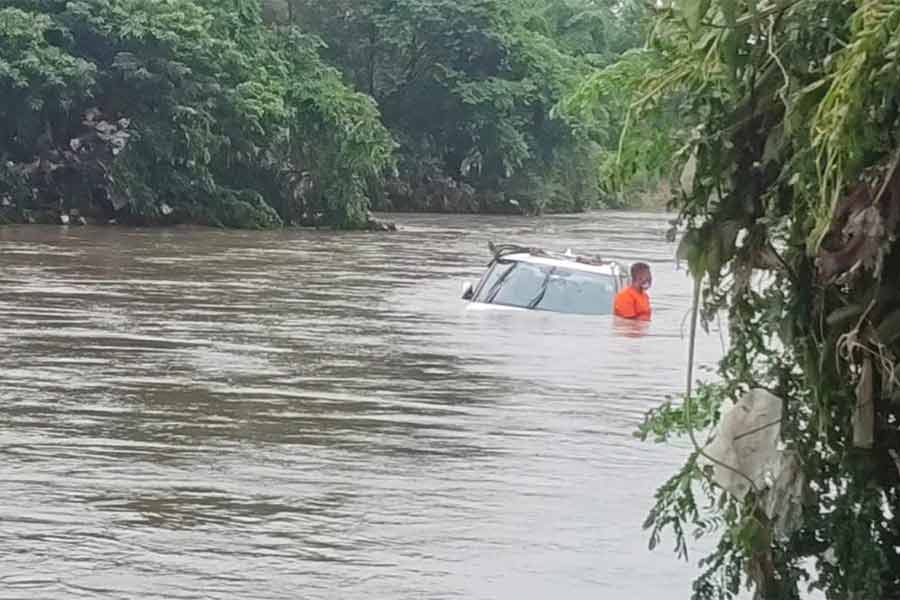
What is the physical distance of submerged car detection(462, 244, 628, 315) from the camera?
77.4 feet

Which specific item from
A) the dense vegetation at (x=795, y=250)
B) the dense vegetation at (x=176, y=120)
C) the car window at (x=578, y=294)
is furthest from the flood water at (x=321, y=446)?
the dense vegetation at (x=176, y=120)

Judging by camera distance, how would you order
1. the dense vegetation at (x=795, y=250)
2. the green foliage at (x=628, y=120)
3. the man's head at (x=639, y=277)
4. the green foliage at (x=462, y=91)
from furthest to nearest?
the green foliage at (x=462, y=91) < the man's head at (x=639, y=277) < the green foliage at (x=628, y=120) < the dense vegetation at (x=795, y=250)

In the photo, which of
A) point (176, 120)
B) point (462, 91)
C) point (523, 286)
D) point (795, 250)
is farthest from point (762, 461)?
point (462, 91)

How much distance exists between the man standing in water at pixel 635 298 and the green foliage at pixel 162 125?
23849 mm

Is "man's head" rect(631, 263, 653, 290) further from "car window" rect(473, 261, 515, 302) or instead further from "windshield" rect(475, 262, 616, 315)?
"car window" rect(473, 261, 515, 302)

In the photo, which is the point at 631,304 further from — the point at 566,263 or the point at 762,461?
the point at 762,461

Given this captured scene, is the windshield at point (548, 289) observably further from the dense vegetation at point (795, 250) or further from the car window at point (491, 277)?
the dense vegetation at point (795, 250)

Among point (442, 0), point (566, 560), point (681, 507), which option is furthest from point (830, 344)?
point (442, 0)

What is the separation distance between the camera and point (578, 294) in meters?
23.6

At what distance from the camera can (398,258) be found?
1391 inches

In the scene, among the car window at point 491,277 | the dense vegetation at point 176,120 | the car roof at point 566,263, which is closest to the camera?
the car roof at point 566,263

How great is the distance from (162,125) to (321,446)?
33.9 metres

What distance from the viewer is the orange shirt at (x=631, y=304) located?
2289 cm

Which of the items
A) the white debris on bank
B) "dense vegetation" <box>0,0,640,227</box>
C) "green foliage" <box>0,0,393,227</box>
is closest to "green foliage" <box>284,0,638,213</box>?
"dense vegetation" <box>0,0,640,227</box>
